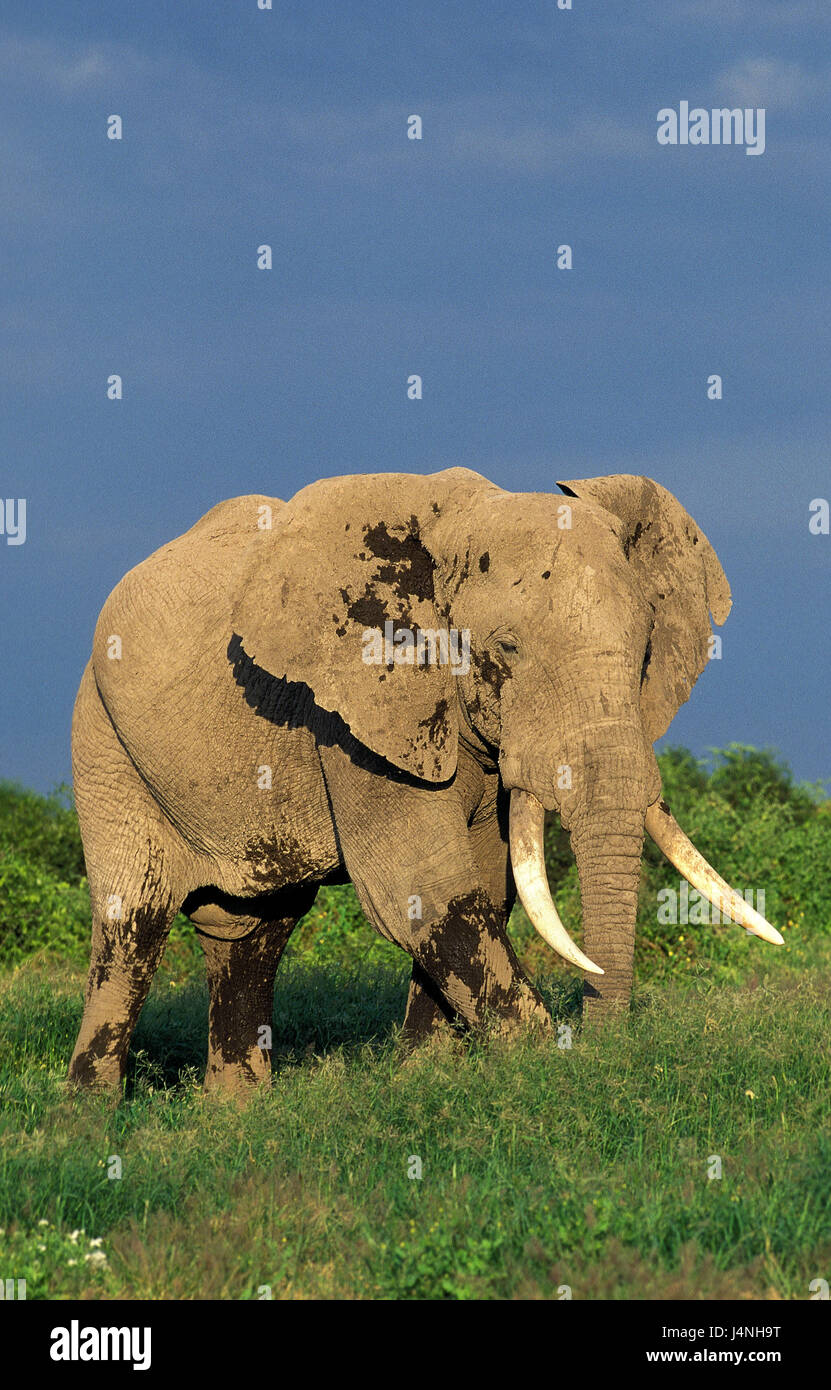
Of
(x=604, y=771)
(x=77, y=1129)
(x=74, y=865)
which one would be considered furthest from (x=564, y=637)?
(x=74, y=865)

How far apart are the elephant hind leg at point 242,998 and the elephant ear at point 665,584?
3.09 meters

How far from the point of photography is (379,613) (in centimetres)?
760

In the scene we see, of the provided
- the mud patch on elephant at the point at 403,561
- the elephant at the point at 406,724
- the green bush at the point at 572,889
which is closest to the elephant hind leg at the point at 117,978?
the elephant at the point at 406,724

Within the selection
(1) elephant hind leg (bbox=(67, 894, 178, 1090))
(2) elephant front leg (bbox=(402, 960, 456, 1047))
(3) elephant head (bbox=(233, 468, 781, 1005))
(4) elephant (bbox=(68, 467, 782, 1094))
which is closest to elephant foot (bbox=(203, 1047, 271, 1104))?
(4) elephant (bbox=(68, 467, 782, 1094))

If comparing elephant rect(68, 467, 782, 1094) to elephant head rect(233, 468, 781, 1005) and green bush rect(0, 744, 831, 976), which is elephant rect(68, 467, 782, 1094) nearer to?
elephant head rect(233, 468, 781, 1005)

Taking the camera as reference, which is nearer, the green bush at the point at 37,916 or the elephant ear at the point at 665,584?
the elephant ear at the point at 665,584

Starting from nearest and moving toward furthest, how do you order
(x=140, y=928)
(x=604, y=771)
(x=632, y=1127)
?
1. (x=632, y=1127)
2. (x=604, y=771)
3. (x=140, y=928)

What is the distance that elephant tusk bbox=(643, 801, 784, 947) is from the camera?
7395 mm

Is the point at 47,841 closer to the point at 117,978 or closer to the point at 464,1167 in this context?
the point at 117,978

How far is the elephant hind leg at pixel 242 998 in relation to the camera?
10.0 metres

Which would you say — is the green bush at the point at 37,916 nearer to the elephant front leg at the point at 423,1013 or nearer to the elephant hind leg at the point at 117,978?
the elephant hind leg at the point at 117,978

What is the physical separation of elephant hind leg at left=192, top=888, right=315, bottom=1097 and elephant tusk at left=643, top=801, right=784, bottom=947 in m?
2.97

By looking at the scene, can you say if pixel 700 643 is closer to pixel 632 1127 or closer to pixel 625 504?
pixel 625 504

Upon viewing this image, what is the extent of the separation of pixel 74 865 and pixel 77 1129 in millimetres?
10648
